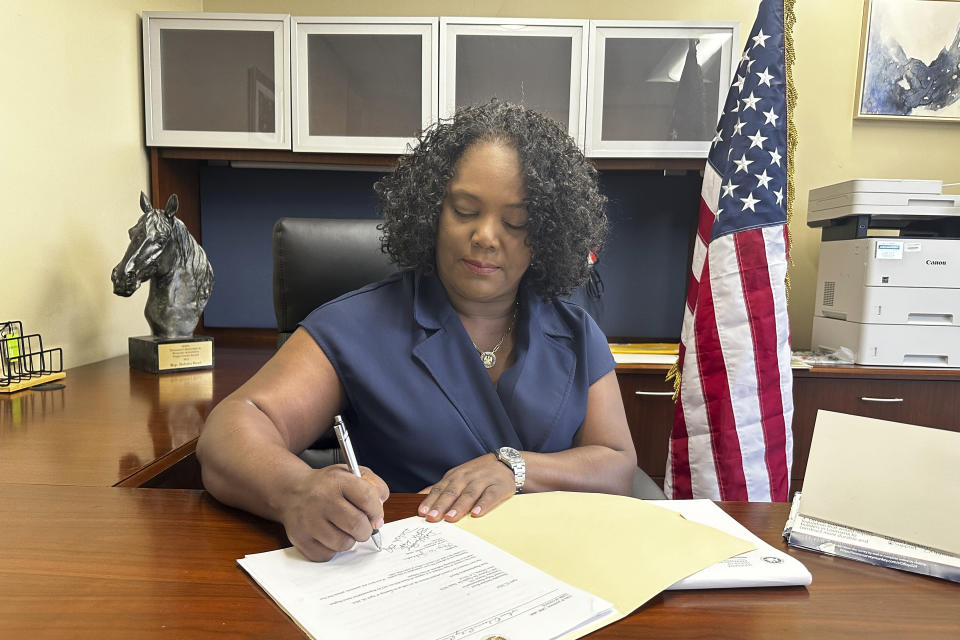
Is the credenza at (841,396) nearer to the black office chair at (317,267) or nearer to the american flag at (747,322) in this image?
the american flag at (747,322)

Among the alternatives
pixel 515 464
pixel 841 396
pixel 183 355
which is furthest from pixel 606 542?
pixel 841 396

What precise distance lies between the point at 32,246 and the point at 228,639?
5.49 ft

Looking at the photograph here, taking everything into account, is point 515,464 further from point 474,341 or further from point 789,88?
Answer: point 789,88

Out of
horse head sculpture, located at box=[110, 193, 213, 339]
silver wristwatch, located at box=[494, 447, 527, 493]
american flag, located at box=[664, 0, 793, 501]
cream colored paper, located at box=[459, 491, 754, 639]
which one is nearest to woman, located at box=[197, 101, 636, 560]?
silver wristwatch, located at box=[494, 447, 527, 493]

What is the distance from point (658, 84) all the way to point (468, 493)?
6.73ft

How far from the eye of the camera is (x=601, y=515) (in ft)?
2.35

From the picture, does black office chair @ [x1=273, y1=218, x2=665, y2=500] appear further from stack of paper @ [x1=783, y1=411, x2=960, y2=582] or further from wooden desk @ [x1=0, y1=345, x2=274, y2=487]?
stack of paper @ [x1=783, y1=411, x2=960, y2=582]

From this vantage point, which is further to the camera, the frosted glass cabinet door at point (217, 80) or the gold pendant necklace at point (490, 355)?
the frosted glass cabinet door at point (217, 80)

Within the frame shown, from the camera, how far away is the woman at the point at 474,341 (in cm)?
103

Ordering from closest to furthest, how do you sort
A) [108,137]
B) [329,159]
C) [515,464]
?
[515,464] < [108,137] < [329,159]

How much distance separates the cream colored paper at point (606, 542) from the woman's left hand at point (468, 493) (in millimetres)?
15

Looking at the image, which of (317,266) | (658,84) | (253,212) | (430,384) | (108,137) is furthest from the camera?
(253,212)

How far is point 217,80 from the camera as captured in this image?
231cm

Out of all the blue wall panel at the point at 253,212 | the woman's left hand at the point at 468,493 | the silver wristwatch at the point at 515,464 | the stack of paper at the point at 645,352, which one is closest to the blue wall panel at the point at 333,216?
the blue wall panel at the point at 253,212
